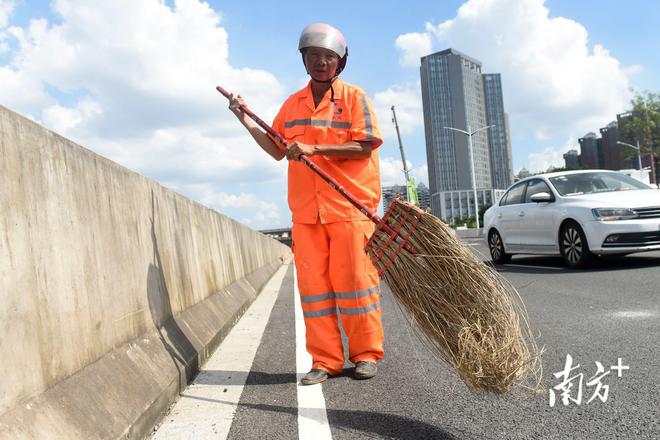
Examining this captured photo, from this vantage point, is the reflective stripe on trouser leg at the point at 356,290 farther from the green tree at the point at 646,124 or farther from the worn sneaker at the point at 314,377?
the green tree at the point at 646,124

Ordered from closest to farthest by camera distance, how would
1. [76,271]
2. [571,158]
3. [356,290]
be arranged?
[76,271] < [356,290] < [571,158]

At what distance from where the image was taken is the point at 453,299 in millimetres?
3014

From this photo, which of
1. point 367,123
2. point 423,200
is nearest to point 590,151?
point 423,200

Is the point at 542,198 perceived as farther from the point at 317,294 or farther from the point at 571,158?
the point at 571,158

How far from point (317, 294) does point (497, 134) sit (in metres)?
Answer: 103

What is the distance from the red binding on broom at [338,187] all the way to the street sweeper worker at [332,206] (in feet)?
0.24

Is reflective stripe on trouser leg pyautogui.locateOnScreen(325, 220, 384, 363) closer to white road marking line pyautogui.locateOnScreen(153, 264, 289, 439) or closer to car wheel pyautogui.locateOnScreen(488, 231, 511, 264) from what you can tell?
white road marking line pyautogui.locateOnScreen(153, 264, 289, 439)

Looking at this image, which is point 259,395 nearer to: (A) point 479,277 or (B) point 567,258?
(A) point 479,277

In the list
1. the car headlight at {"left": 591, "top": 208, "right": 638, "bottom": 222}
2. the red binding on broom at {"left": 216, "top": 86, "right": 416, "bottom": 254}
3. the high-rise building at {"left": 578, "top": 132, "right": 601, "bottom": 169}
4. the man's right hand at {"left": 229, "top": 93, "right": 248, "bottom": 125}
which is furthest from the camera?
the high-rise building at {"left": 578, "top": 132, "right": 601, "bottom": 169}

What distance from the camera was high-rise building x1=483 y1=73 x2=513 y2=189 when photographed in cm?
9900

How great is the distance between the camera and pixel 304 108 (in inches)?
167

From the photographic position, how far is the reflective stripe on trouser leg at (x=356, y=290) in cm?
395

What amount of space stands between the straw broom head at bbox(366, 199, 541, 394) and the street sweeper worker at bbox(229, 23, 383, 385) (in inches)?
22.6

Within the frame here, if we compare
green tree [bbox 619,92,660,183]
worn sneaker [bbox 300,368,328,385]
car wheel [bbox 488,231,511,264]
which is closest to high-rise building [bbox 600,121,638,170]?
green tree [bbox 619,92,660,183]
